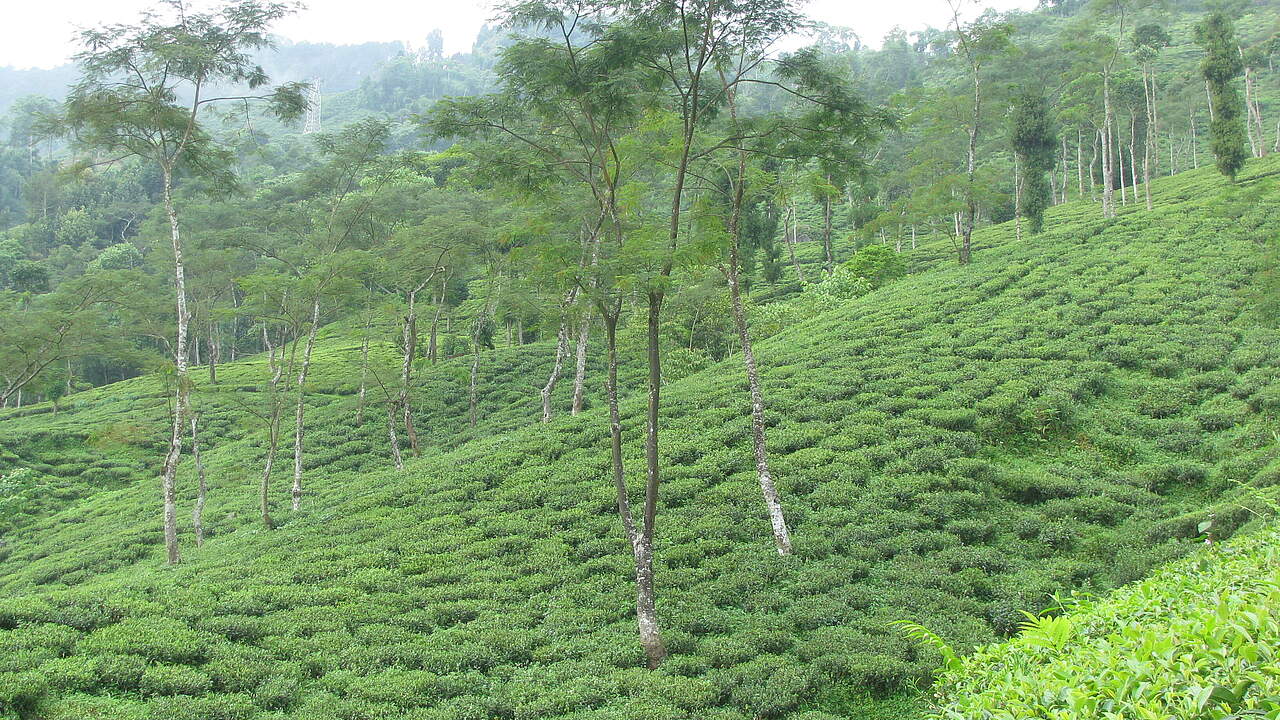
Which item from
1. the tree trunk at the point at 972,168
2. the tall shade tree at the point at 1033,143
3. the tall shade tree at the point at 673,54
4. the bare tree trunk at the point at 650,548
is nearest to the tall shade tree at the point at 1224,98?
the tall shade tree at the point at 1033,143

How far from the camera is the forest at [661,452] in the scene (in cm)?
855

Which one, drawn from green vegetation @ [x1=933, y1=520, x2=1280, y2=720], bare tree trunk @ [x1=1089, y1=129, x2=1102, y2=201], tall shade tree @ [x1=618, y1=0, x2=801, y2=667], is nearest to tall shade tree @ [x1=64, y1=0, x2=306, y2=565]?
tall shade tree @ [x1=618, y1=0, x2=801, y2=667]

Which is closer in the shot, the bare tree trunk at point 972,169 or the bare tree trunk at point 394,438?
the bare tree trunk at point 394,438

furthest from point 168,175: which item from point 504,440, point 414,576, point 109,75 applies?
point 414,576

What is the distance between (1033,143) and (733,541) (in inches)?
1463

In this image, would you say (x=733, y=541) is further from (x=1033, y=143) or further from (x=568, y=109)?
(x=1033, y=143)

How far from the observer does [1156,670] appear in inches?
114

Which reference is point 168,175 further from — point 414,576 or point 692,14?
point 692,14

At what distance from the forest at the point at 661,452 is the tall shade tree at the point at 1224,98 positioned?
657 centimetres

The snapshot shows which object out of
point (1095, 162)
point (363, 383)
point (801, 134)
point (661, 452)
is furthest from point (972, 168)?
point (1095, 162)

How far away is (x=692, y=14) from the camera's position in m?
11.0

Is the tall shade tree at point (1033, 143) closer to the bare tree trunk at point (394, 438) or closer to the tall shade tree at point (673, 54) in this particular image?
the tall shade tree at point (673, 54)

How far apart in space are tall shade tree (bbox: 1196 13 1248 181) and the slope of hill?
57.4 feet

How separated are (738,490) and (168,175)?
55.3 feet
